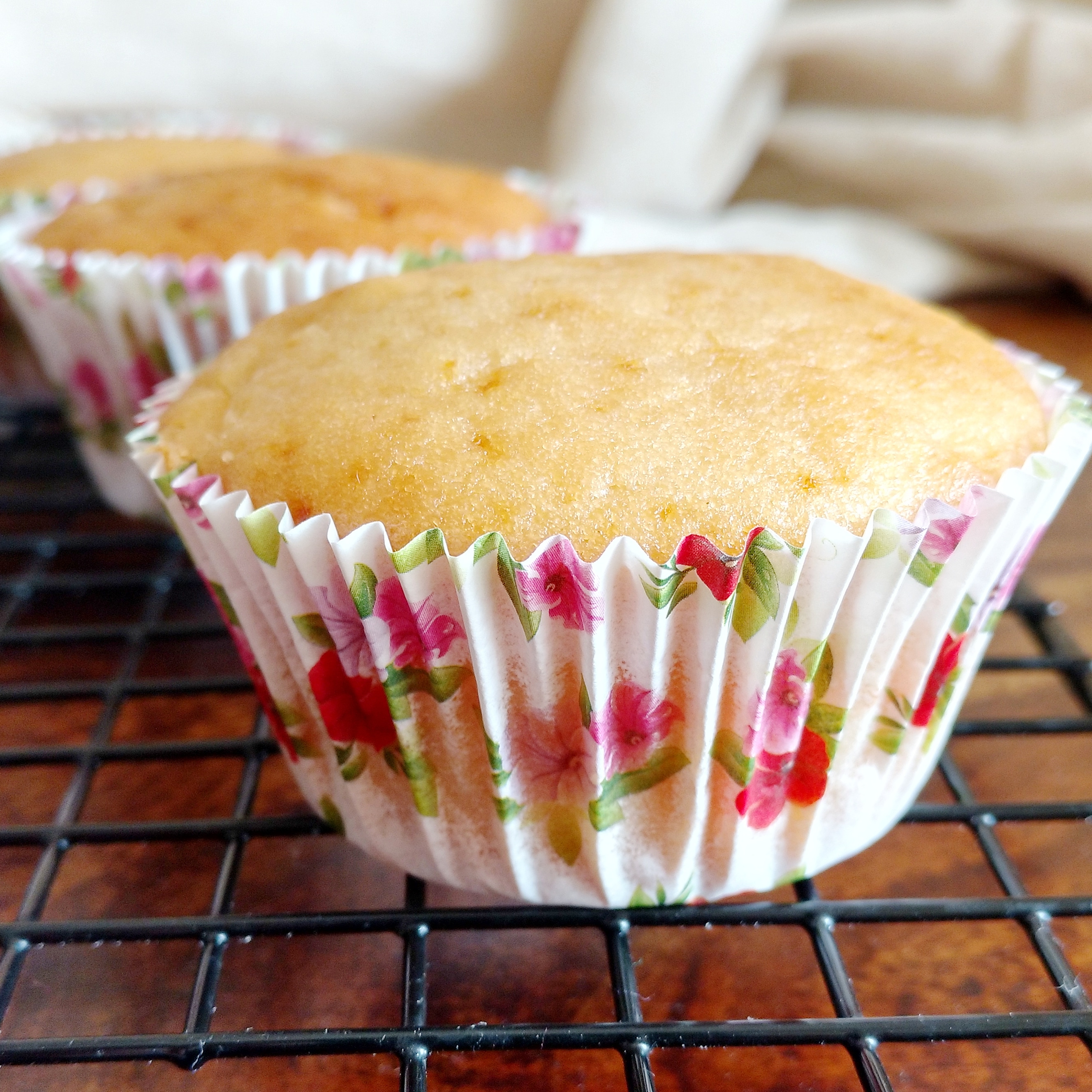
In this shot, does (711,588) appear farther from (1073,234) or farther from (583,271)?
(1073,234)

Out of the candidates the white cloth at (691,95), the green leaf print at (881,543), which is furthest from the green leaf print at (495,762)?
the white cloth at (691,95)

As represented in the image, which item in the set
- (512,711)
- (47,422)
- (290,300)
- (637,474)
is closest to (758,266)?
(637,474)

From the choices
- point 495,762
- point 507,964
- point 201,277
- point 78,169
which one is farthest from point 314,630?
point 78,169

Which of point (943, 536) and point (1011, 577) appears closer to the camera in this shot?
point (943, 536)

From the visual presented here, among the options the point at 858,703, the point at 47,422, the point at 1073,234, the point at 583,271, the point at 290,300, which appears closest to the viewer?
the point at 858,703

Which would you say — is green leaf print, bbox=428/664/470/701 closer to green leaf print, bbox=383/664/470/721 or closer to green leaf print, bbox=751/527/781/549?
green leaf print, bbox=383/664/470/721

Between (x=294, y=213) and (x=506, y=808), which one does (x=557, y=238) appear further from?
(x=506, y=808)
